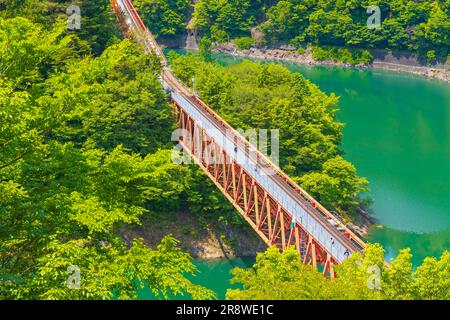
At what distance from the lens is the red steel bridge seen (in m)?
22.8

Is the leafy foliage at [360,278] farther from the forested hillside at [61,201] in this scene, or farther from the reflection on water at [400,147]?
the reflection on water at [400,147]

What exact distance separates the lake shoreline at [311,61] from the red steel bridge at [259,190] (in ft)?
169

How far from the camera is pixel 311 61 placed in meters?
90.9

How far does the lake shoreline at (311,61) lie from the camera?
81.8 meters

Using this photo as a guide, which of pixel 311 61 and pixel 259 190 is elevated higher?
pixel 259 190

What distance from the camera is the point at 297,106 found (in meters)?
38.2

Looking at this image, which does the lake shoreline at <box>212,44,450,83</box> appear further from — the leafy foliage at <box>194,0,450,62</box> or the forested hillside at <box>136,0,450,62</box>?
the leafy foliage at <box>194,0,450,62</box>

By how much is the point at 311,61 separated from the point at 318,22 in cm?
596
